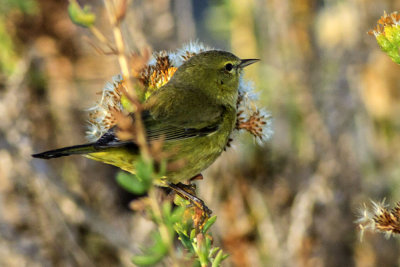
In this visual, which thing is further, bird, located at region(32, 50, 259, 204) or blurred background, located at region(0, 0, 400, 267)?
blurred background, located at region(0, 0, 400, 267)

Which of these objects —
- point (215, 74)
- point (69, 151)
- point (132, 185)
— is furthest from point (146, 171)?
point (215, 74)

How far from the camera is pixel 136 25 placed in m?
4.19

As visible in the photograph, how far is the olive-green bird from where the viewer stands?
7.95 ft

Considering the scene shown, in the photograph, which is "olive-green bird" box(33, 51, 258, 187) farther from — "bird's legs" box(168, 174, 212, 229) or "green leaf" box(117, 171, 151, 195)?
"green leaf" box(117, 171, 151, 195)

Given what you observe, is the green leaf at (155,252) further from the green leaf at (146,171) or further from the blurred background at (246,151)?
the blurred background at (246,151)

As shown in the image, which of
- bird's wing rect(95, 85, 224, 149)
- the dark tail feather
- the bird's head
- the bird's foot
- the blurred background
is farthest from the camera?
the blurred background

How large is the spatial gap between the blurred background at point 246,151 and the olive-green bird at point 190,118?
1131 mm

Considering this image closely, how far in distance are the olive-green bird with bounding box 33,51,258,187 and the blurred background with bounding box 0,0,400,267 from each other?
1.13 m

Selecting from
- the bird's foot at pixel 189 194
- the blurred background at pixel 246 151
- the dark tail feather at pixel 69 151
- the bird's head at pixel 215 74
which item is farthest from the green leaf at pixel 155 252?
the blurred background at pixel 246 151

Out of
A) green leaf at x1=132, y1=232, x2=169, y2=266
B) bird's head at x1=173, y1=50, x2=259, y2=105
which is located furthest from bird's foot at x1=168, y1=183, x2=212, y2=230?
green leaf at x1=132, y1=232, x2=169, y2=266

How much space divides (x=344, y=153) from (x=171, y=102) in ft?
7.64

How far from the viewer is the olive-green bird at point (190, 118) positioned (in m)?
2.42

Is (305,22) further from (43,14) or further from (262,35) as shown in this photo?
(43,14)

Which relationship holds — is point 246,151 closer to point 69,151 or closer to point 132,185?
point 69,151
